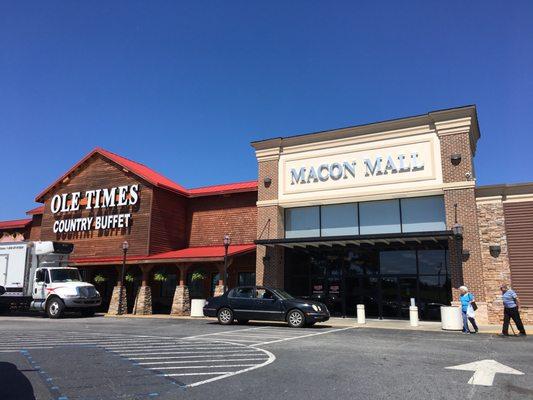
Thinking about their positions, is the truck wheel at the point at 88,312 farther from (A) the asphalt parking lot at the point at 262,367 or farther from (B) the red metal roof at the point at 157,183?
(A) the asphalt parking lot at the point at 262,367

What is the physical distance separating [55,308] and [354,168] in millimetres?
15797

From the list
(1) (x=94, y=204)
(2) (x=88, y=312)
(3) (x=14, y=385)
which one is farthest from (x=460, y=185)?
(1) (x=94, y=204)

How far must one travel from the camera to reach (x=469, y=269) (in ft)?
60.4

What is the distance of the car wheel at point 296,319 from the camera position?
15898 mm

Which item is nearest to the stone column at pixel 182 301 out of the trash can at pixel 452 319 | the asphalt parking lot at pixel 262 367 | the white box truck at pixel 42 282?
the white box truck at pixel 42 282

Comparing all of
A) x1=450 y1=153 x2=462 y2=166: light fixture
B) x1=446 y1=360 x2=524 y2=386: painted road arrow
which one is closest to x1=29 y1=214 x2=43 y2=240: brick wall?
x1=450 y1=153 x2=462 y2=166: light fixture

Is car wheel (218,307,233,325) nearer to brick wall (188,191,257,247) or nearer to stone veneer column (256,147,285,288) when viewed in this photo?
stone veneer column (256,147,285,288)

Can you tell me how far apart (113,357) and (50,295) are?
14.4 metres

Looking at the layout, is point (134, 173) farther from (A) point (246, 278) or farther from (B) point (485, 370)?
(B) point (485, 370)

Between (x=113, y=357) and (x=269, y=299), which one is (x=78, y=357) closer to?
(x=113, y=357)

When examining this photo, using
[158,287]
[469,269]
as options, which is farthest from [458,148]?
[158,287]

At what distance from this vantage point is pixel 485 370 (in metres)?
7.88

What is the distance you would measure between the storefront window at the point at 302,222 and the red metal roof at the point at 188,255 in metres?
2.29

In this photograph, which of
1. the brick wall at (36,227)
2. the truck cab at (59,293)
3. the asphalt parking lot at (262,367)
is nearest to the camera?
the asphalt parking lot at (262,367)
